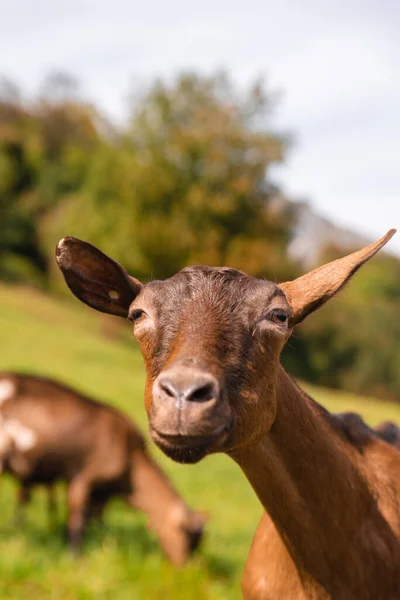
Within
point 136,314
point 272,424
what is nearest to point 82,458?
point 136,314

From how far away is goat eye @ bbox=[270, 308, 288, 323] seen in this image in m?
3.27

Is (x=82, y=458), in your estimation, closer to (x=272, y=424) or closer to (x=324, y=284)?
(x=272, y=424)

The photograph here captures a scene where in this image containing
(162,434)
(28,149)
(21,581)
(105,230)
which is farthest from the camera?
(28,149)

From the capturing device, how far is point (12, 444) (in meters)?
9.47

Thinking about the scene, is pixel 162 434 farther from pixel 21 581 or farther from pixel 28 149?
pixel 28 149

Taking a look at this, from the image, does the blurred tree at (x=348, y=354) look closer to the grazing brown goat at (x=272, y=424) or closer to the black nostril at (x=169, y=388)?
the grazing brown goat at (x=272, y=424)

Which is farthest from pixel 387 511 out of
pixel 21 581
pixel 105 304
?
pixel 21 581

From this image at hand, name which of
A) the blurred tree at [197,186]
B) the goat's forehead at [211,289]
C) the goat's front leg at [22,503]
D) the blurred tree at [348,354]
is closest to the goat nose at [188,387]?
the goat's forehead at [211,289]

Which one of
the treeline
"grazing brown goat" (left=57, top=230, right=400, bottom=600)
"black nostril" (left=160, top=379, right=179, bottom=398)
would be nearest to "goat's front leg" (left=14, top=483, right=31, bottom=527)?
"grazing brown goat" (left=57, top=230, right=400, bottom=600)

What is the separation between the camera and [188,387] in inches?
106

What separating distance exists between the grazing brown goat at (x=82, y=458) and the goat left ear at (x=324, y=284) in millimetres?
6638

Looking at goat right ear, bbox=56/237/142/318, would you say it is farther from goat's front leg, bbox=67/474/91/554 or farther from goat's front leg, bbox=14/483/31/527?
goat's front leg, bbox=14/483/31/527

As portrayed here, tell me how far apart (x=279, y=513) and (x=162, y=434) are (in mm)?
996

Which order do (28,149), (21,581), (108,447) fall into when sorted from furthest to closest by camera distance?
(28,149)
(108,447)
(21,581)
